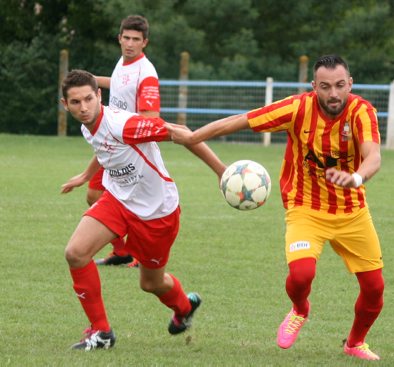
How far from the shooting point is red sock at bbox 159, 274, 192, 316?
265 inches

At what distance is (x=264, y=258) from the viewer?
9.82m

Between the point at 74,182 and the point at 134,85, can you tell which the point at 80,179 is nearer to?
the point at 74,182

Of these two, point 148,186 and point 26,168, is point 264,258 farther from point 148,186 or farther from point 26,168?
point 26,168

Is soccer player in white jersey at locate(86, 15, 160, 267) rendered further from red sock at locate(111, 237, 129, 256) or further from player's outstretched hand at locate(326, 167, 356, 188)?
player's outstretched hand at locate(326, 167, 356, 188)

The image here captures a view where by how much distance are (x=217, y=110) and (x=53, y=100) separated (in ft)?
17.6

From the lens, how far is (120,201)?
21.1 feet

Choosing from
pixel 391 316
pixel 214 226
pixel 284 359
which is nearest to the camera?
pixel 284 359

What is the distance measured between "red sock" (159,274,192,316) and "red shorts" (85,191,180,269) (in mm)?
257

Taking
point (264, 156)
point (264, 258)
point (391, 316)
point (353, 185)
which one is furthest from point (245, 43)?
point (353, 185)

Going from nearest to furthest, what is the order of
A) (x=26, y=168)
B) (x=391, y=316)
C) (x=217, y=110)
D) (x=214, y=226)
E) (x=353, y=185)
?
1. (x=353, y=185)
2. (x=391, y=316)
3. (x=214, y=226)
4. (x=26, y=168)
5. (x=217, y=110)

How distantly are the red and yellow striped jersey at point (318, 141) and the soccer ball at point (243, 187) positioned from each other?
0.19 meters

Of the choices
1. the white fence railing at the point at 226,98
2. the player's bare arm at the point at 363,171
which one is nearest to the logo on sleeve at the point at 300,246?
the player's bare arm at the point at 363,171

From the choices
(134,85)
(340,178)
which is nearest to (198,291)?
(134,85)

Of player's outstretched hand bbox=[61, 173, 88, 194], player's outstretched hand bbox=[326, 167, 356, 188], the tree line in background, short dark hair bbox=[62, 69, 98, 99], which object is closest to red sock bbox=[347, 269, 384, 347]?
player's outstretched hand bbox=[326, 167, 356, 188]
